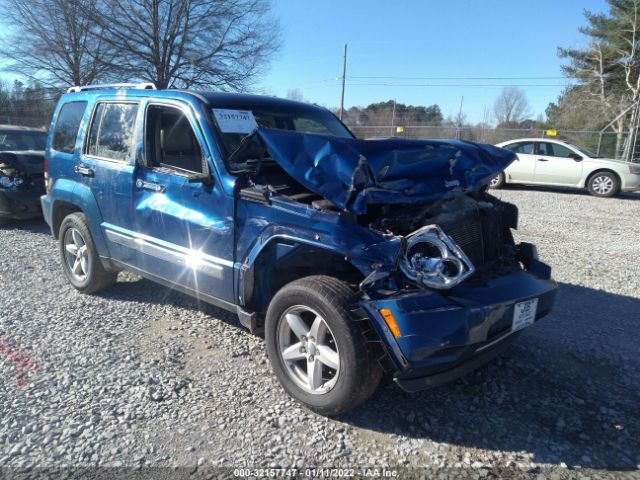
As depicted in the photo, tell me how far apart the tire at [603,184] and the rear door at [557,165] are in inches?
13.9

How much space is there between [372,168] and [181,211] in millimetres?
1538

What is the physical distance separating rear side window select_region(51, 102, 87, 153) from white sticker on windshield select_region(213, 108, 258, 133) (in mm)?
1890

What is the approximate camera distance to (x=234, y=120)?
3785mm

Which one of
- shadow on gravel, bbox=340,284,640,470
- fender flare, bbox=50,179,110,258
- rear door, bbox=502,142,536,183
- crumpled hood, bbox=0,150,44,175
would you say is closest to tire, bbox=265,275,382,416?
shadow on gravel, bbox=340,284,640,470

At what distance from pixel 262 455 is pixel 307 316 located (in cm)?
86

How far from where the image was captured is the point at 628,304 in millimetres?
4816

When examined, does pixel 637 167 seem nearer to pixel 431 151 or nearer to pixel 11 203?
pixel 431 151

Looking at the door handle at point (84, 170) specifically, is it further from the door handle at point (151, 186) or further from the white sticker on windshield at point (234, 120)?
the white sticker on windshield at point (234, 120)

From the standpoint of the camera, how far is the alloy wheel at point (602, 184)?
1263cm

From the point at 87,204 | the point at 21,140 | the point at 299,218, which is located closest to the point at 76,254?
the point at 87,204

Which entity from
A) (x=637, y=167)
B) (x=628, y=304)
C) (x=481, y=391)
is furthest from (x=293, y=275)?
(x=637, y=167)

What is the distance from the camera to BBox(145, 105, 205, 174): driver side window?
3.75 m

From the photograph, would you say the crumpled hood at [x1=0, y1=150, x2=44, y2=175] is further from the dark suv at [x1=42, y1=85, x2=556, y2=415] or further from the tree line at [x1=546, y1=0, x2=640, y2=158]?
the tree line at [x1=546, y1=0, x2=640, y2=158]

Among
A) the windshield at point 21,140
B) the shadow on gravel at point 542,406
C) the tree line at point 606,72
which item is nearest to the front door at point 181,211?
the shadow on gravel at point 542,406
